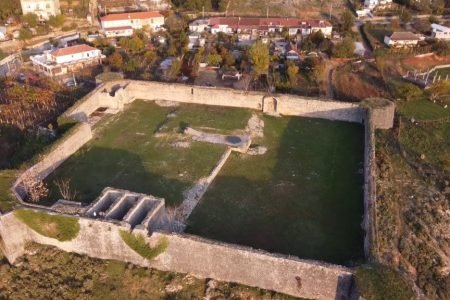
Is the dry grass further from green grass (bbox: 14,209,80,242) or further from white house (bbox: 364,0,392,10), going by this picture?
green grass (bbox: 14,209,80,242)

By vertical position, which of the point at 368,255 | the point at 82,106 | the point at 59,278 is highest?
the point at 82,106

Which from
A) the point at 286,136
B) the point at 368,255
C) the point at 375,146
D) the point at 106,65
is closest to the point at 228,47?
the point at 106,65

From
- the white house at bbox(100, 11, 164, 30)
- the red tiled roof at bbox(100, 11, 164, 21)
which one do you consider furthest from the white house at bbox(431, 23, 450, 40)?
the red tiled roof at bbox(100, 11, 164, 21)

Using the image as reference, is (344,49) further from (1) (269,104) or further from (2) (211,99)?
(2) (211,99)

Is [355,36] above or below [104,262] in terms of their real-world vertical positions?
above

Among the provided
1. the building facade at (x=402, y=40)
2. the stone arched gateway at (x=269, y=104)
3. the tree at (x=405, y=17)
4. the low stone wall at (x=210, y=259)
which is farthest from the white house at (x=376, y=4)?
the low stone wall at (x=210, y=259)

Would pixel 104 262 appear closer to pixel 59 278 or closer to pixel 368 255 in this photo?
pixel 59 278

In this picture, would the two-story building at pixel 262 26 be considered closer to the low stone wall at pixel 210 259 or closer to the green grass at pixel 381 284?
the low stone wall at pixel 210 259
